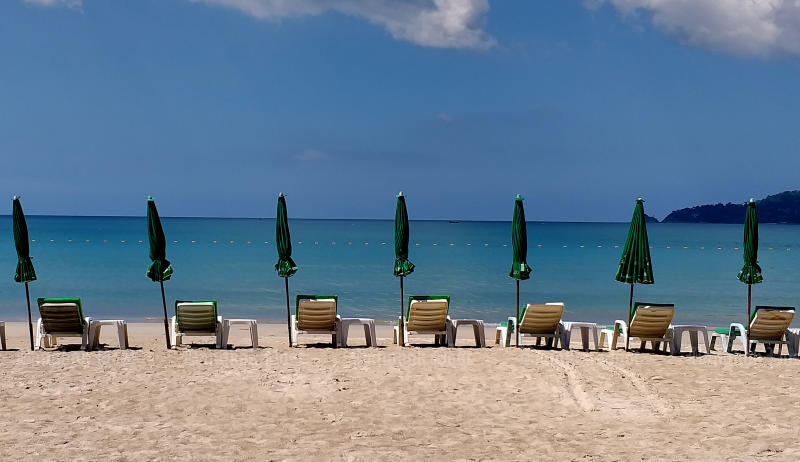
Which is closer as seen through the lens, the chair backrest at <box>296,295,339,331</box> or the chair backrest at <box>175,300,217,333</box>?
the chair backrest at <box>175,300,217,333</box>

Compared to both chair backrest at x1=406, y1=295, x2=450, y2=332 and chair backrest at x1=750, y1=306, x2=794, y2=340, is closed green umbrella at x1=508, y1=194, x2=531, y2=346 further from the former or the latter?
chair backrest at x1=750, y1=306, x2=794, y2=340

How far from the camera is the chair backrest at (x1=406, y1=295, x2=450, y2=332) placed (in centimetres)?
1071

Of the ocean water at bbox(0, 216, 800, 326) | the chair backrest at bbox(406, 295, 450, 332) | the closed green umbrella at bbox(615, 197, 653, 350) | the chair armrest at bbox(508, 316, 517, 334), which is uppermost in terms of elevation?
the closed green umbrella at bbox(615, 197, 653, 350)

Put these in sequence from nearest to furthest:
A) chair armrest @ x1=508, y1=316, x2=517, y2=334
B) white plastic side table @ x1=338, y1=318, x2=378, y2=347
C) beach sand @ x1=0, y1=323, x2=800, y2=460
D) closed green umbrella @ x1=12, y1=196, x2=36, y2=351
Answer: beach sand @ x1=0, y1=323, x2=800, y2=460 → closed green umbrella @ x1=12, y1=196, x2=36, y2=351 → white plastic side table @ x1=338, y1=318, x2=378, y2=347 → chair armrest @ x1=508, y1=316, x2=517, y2=334

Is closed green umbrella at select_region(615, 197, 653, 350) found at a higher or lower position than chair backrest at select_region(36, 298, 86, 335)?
higher

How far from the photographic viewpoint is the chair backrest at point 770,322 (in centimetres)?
1059

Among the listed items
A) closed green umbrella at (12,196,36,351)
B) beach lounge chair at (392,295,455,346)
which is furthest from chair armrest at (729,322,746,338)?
closed green umbrella at (12,196,36,351)

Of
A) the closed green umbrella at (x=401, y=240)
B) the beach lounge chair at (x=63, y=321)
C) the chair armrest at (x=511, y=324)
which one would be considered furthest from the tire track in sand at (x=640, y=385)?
the beach lounge chair at (x=63, y=321)

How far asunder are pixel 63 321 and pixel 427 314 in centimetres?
513

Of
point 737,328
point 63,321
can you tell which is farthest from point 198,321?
point 737,328

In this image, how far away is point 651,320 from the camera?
1050 cm

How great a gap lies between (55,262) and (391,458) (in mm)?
38733

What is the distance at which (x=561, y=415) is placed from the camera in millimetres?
6977

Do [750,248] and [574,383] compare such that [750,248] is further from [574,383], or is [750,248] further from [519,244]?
[574,383]
